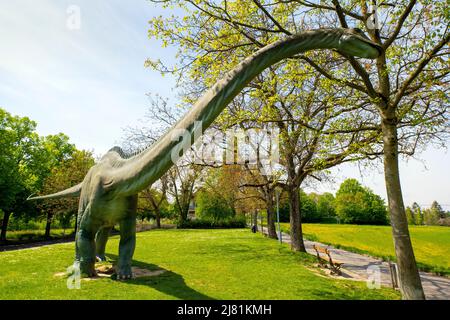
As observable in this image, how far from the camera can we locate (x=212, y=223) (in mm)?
43156

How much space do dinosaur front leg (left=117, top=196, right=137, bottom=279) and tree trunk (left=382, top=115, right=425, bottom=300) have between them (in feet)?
19.7

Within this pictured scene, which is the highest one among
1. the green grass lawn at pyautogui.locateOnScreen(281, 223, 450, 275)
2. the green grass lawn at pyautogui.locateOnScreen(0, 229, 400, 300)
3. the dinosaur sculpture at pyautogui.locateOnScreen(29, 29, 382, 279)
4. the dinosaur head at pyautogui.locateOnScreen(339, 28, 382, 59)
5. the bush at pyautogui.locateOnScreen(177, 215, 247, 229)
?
the dinosaur head at pyautogui.locateOnScreen(339, 28, 382, 59)

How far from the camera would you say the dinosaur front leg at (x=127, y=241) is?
7.12 metres

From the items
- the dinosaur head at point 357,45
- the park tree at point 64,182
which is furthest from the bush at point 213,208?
the dinosaur head at point 357,45

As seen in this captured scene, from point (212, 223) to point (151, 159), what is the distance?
39.2 metres

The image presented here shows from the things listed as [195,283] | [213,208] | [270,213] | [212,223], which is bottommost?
[195,283]

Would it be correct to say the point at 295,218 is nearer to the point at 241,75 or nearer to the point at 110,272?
the point at 110,272

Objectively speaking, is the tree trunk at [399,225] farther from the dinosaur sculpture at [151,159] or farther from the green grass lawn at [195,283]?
the dinosaur sculpture at [151,159]

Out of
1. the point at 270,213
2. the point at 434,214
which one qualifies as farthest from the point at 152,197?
the point at 434,214

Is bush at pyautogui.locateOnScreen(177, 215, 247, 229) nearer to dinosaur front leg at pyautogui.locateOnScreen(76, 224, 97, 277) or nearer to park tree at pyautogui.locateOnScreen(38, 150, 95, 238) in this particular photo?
park tree at pyautogui.locateOnScreen(38, 150, 95, 238)

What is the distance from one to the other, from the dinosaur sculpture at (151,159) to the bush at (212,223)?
3445cm

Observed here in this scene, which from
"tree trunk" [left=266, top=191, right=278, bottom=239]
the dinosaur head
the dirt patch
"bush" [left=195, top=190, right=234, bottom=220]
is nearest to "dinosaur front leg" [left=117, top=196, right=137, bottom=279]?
the dirt patch

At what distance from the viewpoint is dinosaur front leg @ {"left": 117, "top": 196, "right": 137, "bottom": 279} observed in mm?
7117
